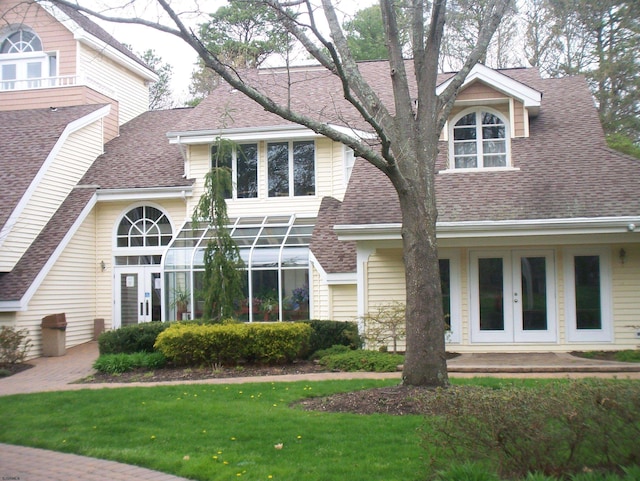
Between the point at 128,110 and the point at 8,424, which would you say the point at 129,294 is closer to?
the point at 128,110

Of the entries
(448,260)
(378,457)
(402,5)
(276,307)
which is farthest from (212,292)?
(378,457)

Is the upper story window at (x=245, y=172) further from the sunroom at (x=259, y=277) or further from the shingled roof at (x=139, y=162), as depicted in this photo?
the sunroom at (x=259, y=277)

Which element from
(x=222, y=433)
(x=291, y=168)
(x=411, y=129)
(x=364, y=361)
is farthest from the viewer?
(x=291, y=168)

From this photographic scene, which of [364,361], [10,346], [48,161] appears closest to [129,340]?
[10,346]

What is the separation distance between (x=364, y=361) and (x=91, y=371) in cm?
612

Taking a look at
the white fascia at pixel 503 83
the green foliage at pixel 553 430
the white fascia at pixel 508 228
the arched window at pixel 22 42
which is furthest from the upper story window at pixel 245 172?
the green foliage at pixel 553 430

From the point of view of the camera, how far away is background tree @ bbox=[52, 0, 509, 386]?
9.52 m

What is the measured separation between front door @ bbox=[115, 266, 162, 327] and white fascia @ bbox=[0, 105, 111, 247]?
3848mm

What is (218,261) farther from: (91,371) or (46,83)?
(46,83)

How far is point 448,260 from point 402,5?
7352mm

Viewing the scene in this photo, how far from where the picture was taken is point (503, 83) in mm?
17797

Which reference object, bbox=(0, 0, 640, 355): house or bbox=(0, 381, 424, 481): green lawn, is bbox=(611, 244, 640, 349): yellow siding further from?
bbox=(0, 381, 424, 481): green lawn

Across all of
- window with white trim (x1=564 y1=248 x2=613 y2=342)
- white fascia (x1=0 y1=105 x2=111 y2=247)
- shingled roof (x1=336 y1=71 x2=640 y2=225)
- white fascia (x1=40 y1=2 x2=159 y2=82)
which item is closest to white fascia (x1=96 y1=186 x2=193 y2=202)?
white fascia (x1=0 y1=105 x2=111 y2=247)

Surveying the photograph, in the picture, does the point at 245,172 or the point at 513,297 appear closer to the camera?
the point at 513,297
